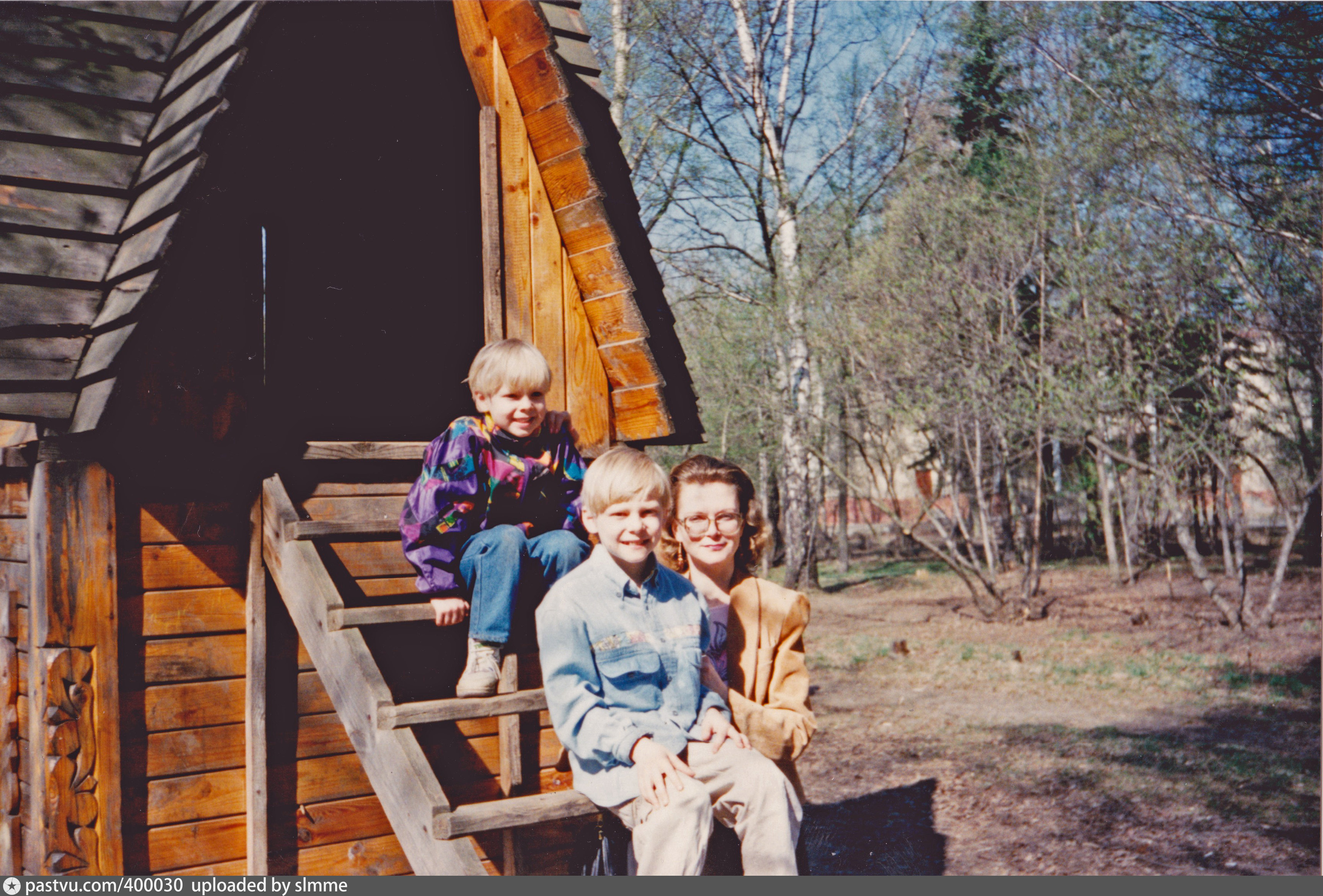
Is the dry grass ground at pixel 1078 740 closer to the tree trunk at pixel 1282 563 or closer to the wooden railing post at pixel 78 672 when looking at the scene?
the tree trunk at pixel 1282 563

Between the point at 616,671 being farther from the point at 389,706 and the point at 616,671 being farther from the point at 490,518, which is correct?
the point at 490,518

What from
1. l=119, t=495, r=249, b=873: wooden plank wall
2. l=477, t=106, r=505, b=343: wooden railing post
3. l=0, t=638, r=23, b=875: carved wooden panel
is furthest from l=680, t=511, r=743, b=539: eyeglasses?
l=0, t=638, r=23, b=875: carved wooden panel

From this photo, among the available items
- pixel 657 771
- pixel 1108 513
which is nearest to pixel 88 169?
pixel 657 771

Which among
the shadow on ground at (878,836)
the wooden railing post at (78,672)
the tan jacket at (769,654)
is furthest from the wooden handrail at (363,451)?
the shadow on ground at (878,836)

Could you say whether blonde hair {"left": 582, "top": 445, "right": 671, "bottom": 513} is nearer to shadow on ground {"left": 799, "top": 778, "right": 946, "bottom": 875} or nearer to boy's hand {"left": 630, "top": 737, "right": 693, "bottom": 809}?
boy's hand {"left": 630, "top": 737, "right": 693, "bottom": 809}

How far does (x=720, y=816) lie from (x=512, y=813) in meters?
0.60

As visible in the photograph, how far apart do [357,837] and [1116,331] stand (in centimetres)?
1270

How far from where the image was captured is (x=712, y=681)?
3.31 m

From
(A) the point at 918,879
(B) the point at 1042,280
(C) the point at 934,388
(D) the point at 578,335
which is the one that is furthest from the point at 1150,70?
(A) the point at 918,879

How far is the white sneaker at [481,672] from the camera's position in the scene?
3.50 metres

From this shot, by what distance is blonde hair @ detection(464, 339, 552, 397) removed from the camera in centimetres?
373

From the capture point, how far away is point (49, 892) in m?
3.59

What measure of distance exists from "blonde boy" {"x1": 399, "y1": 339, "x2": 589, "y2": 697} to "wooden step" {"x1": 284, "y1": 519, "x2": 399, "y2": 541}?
16cm

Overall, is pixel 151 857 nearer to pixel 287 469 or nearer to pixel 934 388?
pixel 287 469
